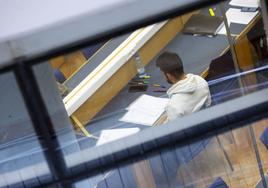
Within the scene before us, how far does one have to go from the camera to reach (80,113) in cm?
101

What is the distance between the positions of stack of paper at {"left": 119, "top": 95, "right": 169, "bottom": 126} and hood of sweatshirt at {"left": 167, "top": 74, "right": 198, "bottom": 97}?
0.14ft

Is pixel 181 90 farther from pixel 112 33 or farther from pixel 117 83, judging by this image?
pixel 112 33

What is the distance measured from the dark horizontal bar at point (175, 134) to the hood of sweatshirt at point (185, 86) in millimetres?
238

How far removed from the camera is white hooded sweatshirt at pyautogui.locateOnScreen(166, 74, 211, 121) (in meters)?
0.94

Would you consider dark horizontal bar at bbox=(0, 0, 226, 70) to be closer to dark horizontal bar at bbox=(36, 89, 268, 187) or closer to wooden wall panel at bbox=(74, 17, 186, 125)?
wooden wall panel at bbox=(74, 17, 186, 125)

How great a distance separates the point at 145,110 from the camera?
1.11m

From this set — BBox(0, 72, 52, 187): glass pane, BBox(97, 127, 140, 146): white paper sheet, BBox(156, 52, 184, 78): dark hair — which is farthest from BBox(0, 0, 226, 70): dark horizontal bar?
BBox(156, 52, 184, 78): dark hair

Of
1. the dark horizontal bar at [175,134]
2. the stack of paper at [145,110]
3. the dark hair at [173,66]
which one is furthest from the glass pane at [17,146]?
the dark hair at [173,66]

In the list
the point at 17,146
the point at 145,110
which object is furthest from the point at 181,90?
the point at 17,146

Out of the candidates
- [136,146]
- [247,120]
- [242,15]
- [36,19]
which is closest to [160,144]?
[136,146]

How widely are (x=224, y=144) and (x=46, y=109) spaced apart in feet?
1.02

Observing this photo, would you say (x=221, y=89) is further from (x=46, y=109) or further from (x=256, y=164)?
(x=46, y=109)

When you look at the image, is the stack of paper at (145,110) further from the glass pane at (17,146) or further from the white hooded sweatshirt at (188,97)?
the glass pane at (17,146)

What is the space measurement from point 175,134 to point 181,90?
0.37 meters
